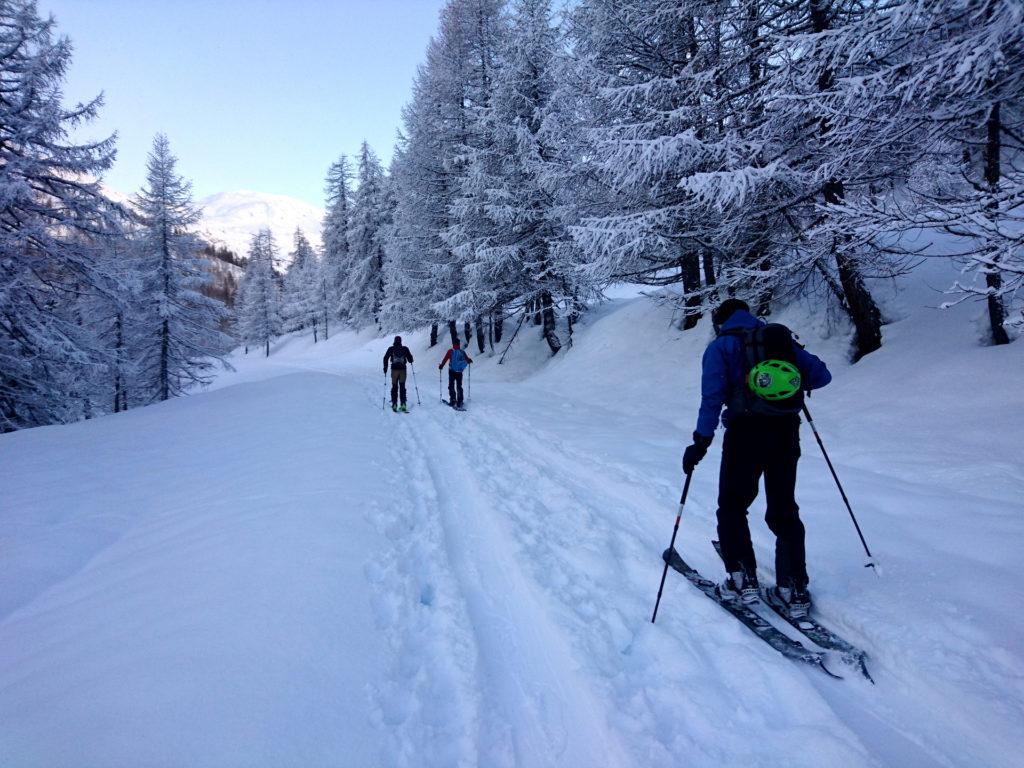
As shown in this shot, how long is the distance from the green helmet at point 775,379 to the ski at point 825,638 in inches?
62.1

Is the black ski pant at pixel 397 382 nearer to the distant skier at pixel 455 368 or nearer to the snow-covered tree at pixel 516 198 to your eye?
the distant skier at pixel 455 368

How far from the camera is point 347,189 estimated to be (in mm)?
39500

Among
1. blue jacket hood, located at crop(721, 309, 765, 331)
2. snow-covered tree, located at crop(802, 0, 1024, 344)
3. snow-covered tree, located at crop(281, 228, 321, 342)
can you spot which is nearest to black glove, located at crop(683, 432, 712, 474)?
blue jacket hood, located at crop(721, 309, 765, 331)

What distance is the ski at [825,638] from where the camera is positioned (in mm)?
2734

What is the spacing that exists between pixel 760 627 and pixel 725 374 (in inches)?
70.0

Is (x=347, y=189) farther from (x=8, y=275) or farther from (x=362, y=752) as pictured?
(x=362, y=752)

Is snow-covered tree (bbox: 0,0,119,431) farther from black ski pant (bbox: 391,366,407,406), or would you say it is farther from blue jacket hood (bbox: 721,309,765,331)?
blue jacket hood (bbox: 721,309,765,331)

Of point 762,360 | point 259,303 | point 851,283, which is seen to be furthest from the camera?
point 259,303

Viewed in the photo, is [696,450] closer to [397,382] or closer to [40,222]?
[397,382]

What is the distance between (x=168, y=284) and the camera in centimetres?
2108

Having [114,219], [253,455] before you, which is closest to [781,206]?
[253,455]

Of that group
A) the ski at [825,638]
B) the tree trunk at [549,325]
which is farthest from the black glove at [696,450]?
the tree trunk at [549,325]

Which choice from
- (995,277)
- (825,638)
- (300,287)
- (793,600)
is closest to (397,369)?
(793,600)

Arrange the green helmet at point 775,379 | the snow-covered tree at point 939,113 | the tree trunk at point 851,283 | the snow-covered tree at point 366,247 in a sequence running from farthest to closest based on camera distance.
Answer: the snow-covered tree at point 366,247 → the tree trunk at point 851,283 → the snow-covered tree at point 939,113 → the green helmet at point 775,379
